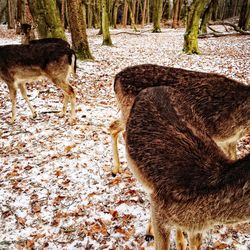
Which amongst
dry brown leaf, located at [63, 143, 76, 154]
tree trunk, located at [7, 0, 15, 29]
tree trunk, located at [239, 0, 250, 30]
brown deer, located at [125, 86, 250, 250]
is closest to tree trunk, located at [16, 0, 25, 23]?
dry brown leaf, located at [63, 143, 76, 154]

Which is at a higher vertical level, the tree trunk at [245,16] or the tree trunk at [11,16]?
the tree trunk at [245,16]

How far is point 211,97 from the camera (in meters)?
3.64

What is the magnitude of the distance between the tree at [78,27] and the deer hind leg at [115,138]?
7.30m

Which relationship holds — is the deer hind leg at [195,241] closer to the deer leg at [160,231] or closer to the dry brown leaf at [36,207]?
the deer leg at [160,231]

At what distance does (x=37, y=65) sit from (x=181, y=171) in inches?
196

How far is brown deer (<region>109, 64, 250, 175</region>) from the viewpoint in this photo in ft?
11.5

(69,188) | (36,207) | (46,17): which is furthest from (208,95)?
(46,17)

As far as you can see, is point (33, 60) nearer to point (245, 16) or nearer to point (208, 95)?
point (208, 95)

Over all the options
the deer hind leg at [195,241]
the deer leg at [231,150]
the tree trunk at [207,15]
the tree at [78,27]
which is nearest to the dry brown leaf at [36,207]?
the deer hind leg at [195,241]

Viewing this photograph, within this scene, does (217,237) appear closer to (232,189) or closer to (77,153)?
(232,189)

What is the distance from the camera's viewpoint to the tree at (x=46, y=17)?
980 cm

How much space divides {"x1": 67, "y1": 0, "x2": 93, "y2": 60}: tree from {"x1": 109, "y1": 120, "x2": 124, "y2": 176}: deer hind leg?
24.0 feet

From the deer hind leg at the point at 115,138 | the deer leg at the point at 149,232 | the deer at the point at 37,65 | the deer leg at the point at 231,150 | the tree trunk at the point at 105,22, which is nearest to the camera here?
the deer leg at the point at 149,232

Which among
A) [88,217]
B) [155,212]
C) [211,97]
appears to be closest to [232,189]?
[155,212]
